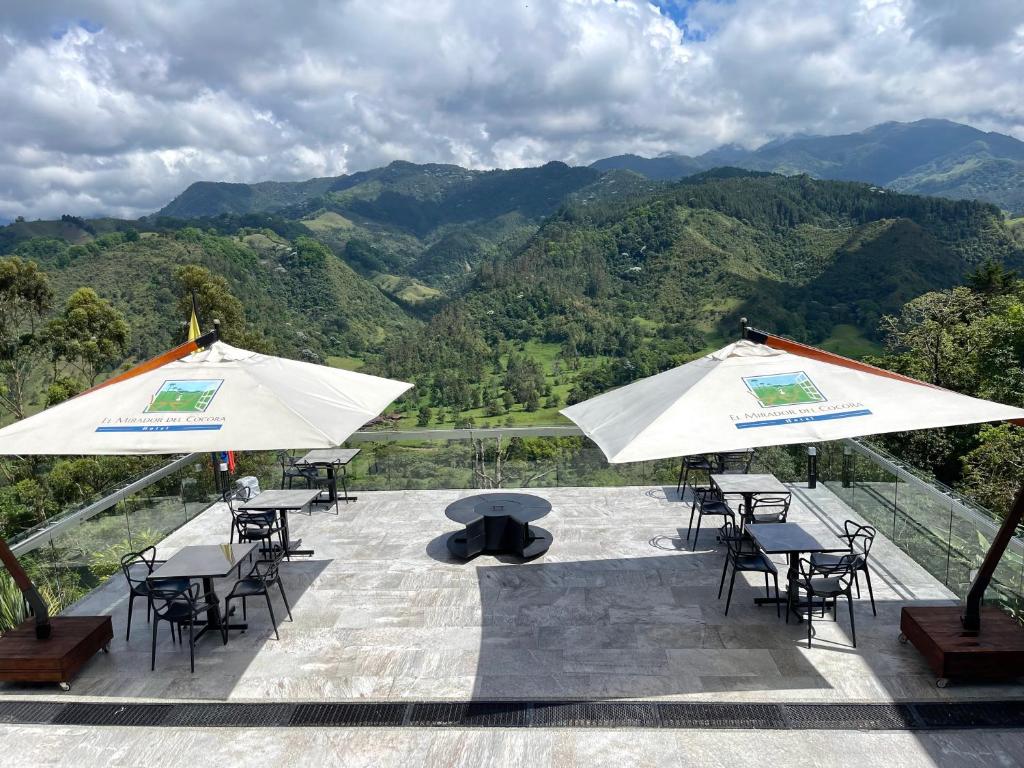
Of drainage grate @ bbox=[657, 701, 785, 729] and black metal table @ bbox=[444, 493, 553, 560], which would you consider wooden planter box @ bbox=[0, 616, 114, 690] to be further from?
drainage grate @ bbox=[657, 701, 785, 729]

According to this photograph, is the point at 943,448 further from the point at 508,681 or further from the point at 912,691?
the point at 508,681

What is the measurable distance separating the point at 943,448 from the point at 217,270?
78.3 m

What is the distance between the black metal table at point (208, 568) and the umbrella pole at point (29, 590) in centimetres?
72

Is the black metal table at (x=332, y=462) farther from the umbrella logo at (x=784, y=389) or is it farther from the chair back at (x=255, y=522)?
the umbrella logo at (x=784, y=389)

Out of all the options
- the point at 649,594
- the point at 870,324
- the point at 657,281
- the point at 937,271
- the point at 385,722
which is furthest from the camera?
the point at 657,281

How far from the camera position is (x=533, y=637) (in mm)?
5070

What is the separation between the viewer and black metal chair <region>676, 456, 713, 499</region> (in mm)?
8109

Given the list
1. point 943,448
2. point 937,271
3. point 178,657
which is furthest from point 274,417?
point 937,271

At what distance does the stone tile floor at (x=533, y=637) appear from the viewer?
14.5 ft

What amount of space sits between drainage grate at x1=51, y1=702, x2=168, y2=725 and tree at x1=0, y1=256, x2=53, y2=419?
21.9m

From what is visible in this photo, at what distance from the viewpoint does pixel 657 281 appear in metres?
92.5

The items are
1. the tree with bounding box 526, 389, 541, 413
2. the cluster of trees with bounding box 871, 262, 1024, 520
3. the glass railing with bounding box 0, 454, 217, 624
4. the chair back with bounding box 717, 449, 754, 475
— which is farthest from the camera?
the tree with bounding box 526, 389, 541, 413

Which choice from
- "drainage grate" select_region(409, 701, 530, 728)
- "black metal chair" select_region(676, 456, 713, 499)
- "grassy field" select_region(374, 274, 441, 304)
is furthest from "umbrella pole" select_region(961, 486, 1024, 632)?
"grassy field" select_region(374, 274, 441, 304)

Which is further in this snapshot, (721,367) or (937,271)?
(937,271)
